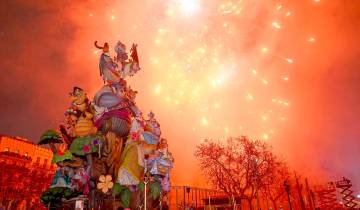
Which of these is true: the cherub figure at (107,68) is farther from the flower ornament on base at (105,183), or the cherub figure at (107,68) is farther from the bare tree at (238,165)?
the bare tree at (238,165)

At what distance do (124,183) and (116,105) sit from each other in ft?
14.0

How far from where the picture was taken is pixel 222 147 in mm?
28484

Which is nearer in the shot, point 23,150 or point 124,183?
point 124,183

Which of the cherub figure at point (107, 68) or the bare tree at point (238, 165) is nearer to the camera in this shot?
the cherub figure at point (107, 68)

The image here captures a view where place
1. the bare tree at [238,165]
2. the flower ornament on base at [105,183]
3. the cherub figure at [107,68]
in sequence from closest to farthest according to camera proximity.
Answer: the flower ornament on base at [105,183] < the cherub figure at [107,68] < the bare tree at [238,165]

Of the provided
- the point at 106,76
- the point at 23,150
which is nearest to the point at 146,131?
the point at 106,76

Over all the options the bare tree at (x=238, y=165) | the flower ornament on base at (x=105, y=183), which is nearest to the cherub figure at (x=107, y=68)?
the flower ornament on base at (x=105, y=183)

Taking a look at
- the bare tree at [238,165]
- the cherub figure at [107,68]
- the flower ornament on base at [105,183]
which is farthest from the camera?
the bare tree at [238,165]

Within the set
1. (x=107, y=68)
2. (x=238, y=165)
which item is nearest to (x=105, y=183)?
(x=107, y=68)

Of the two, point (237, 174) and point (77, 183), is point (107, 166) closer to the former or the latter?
point (77, 183)

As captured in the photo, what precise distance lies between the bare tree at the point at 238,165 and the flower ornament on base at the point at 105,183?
16.5m

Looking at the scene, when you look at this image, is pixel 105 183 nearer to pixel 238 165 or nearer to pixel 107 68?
pixel 107 68

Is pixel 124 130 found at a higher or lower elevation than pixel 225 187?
higher

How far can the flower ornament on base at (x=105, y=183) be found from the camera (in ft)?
36.9
